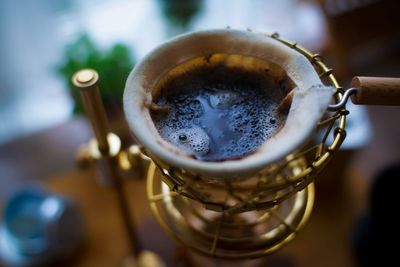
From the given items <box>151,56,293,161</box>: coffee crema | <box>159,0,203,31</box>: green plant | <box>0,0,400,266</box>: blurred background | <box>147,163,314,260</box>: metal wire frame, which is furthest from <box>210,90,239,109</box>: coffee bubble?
<box>159,0,203,31</box>: green plant

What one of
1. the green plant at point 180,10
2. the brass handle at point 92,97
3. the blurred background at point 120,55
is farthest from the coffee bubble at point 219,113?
the green plant at point 180,10

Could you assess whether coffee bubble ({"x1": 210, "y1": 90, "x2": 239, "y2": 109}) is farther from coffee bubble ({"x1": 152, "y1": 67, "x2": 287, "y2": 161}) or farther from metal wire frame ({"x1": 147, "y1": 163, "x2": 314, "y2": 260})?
metal wire frame ({"x1": 147, "y1": 163, "x2": 314, "y2": 260})

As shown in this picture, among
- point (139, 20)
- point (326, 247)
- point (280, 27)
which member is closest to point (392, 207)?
point (326, 247)

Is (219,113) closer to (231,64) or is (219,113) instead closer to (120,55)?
(231,64)

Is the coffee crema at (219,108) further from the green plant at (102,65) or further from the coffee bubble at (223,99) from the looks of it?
the green plant at (102,65)

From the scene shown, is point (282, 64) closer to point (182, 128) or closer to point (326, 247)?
point (182, 128)

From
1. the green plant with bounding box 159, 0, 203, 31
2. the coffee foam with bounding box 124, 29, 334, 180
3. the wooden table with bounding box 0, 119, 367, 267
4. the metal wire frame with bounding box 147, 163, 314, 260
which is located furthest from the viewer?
the green plant with bounding box 159, 0, 203, 31

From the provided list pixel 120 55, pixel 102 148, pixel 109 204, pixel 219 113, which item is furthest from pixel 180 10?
pixel 219 113

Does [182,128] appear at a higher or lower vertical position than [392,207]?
higher
